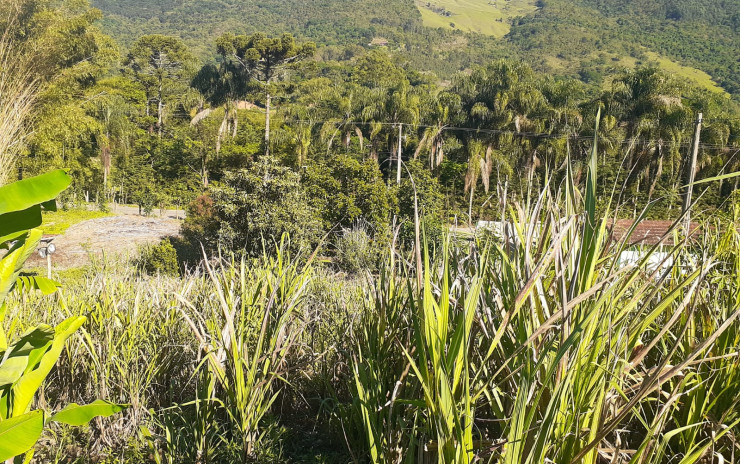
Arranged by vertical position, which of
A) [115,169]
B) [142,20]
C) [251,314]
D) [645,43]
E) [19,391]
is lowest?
[115,169]

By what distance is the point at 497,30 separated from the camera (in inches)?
5817

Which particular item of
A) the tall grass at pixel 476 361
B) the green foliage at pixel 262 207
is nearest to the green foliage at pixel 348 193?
the green foliage at pixel 262 207

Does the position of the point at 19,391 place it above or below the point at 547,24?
below

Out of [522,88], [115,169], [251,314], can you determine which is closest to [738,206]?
[251,314]

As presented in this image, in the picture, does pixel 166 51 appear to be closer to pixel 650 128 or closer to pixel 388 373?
pixel 650 128

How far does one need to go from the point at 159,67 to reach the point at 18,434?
4568 cm

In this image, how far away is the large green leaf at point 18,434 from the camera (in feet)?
2.88

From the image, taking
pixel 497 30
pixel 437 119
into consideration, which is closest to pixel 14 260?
pixel 437 119

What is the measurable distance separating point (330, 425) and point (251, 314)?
70 cm

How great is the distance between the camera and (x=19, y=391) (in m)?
1.04

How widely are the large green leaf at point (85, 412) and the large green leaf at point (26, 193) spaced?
48cm

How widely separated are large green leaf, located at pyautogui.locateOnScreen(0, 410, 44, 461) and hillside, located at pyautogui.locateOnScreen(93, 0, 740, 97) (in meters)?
72.3

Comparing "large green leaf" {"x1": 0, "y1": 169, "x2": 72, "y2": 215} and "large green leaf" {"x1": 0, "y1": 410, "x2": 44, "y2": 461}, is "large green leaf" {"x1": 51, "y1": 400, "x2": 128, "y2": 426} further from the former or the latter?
"large green leaf" {"x1": 0, "y1": 169, "x2": 72, "y2": 215}

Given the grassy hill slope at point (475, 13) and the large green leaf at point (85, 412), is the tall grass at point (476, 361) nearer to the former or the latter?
the large green leaf at point (85, 412)
